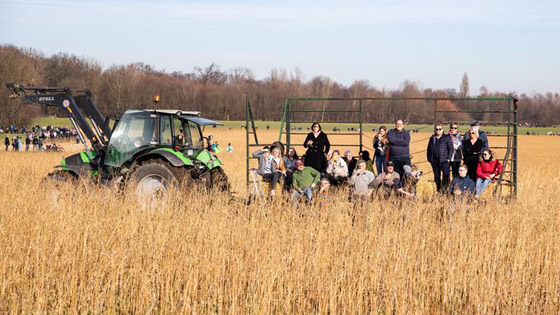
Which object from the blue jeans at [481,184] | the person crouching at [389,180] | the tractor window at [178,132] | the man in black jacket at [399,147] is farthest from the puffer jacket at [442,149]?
the tractor window at [178,132]

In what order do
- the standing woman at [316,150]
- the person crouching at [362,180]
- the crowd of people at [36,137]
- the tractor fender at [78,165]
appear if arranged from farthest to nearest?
the crowd of people at [36,137]
the standing woman at [316,150]
the tractor fender at [78,165]
the person crouching at [362,180]

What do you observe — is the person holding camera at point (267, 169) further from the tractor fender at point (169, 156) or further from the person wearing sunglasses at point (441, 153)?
the person wearing sunglasses at point (441, 153)

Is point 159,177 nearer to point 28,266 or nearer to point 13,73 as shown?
point 28,266

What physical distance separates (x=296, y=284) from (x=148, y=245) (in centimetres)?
192

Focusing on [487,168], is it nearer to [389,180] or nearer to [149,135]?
[389,180]

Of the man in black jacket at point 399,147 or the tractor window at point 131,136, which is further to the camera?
the man in black jacket at point 399,147

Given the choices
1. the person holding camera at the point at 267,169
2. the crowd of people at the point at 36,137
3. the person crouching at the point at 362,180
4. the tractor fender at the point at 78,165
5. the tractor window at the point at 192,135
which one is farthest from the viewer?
the crowd of people at the point at 36,137

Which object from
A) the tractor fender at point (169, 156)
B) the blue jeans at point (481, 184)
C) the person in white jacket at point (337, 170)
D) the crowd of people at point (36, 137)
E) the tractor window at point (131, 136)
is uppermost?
the tractor window at point (131, 136)

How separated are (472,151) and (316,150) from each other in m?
2.66

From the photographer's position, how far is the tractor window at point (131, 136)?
11.1 meters

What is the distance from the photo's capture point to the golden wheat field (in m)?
5.95

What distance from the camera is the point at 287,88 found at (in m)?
116

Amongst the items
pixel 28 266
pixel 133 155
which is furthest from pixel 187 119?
pixel 28 266

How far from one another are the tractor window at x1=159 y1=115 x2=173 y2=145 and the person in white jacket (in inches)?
110
